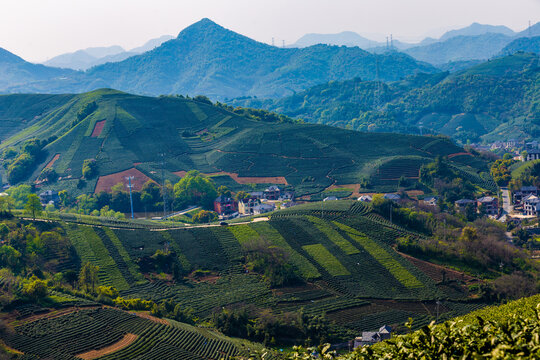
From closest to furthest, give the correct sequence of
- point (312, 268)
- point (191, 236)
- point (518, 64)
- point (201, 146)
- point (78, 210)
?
point (312, 268)
point (191, 236)
point (78, 210)
point (201, 146)
point (518, 64)

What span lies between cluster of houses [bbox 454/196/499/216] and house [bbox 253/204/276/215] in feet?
78.8

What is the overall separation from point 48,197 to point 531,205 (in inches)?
2644

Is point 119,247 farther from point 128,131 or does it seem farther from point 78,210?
point 128,131

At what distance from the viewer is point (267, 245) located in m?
49.2

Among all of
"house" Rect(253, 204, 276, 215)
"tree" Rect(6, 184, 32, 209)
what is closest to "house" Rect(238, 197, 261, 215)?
"house" Rect(253, 204, 276, 215)

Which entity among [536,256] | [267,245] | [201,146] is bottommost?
[536,256]

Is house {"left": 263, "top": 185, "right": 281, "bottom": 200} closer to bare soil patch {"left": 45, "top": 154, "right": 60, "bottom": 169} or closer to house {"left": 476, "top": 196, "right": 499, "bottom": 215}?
house {"left": 476, "top": 196, "right": 499, "bottom": 215}

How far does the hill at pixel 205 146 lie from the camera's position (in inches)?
3337

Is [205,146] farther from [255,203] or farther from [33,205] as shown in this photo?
[33,205]

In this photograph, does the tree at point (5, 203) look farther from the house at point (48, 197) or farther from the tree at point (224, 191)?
the tree at point (224, 191)

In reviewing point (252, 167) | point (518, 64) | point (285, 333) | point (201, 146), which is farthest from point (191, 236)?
point (518, 64)

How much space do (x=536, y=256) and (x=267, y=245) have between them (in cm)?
2688

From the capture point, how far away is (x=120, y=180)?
271 feet

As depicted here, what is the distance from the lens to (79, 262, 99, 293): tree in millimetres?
41438
